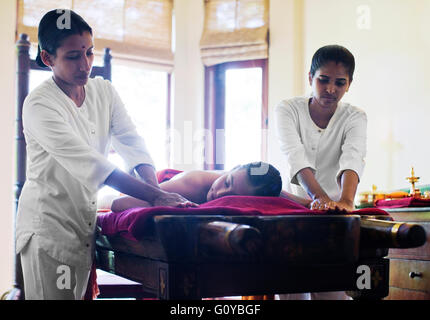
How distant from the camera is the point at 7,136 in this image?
171 inches

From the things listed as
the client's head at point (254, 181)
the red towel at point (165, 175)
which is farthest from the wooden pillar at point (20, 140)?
the client's head at point (254, 181)

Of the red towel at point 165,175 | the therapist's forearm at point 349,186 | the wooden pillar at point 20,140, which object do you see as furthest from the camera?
the wooden pillar at point 20,140

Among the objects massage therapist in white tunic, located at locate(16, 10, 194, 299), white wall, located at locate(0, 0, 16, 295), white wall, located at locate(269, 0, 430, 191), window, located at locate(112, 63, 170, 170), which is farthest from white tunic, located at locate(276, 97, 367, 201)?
white wall, located at locate(0, 0, 16, 295)

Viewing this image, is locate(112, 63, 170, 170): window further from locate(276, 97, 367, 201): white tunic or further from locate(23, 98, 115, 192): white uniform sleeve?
locate(23, 98, 115, 192): white uniform sleeve

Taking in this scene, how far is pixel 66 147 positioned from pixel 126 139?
16.6 inches

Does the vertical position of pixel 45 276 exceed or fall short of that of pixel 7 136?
it falls short

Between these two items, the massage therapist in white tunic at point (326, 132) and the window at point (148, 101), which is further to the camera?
the window at point (148, 101)

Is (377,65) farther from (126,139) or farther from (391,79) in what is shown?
(126,139)

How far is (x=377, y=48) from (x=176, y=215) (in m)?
2.99

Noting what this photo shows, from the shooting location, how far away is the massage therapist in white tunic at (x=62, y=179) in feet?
5.58

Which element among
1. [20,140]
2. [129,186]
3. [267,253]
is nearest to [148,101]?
[20,140]

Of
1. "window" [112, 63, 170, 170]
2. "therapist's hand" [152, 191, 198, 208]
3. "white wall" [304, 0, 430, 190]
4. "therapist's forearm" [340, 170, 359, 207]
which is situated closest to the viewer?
"therapist's hand" [152, 191, 198, 208]

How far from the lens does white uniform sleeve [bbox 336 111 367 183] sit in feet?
6.93

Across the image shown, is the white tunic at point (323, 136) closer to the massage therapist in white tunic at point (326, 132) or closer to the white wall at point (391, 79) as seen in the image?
the massage therapist in white tunic at point (326, 132)
